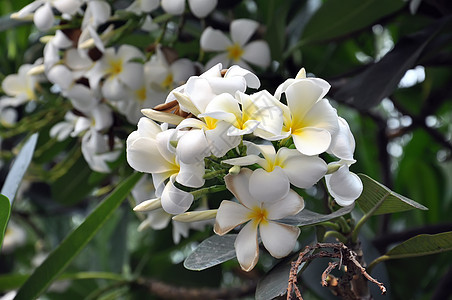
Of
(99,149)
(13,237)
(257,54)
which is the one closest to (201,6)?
(257,54)

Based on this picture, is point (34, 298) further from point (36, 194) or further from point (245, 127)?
point (36, 194)

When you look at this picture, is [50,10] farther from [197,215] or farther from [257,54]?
[197,215]

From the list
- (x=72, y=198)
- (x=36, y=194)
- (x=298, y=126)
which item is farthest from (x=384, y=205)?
(x=36, y=194)

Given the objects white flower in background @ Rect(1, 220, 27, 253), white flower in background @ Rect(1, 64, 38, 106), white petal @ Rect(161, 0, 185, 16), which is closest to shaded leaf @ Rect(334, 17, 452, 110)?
white petal @ Rect(161, 0, 185, 16)

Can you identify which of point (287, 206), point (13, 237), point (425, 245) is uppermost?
point (287, 206)

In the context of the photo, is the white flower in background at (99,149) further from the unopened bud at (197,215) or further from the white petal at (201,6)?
the unopened bud at (197,215)

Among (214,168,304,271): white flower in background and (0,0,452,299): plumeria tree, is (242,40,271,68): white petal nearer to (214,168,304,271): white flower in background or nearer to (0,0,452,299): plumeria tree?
(0,0,452,299): plumeria tree

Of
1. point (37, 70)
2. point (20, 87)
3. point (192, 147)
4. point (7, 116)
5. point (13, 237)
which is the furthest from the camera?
point (13, 237)

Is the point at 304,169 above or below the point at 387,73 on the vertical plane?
above
